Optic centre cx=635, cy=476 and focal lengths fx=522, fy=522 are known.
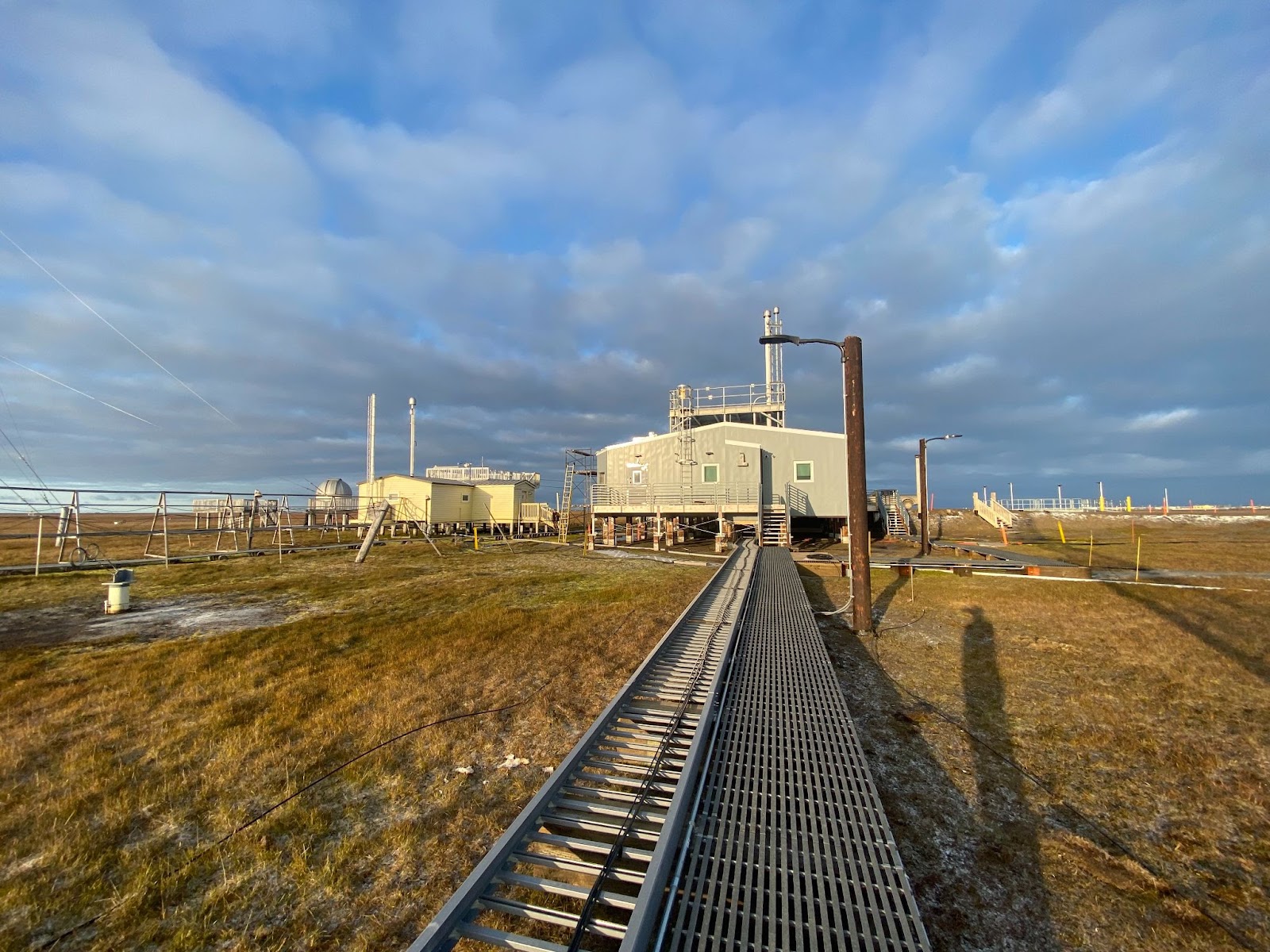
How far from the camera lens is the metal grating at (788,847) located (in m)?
2.62

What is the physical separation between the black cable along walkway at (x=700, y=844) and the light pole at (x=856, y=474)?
14.8ft

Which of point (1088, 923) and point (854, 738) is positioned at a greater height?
point (854, 738)

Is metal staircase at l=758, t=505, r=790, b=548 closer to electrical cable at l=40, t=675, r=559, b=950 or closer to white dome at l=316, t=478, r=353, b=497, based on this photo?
electrical cable at l=40, t=675, r=559, b=950

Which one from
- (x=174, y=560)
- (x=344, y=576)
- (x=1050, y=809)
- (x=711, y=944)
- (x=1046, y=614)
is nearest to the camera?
(x=711, y=944)

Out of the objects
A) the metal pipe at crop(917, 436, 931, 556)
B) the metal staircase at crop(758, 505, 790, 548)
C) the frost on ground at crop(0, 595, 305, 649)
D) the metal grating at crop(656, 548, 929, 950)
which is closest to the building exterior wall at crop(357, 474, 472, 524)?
the metal staircase at crop(758, 505, 790, 548)

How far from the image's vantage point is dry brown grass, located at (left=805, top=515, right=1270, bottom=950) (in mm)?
3240

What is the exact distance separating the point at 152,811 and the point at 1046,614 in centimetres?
1418

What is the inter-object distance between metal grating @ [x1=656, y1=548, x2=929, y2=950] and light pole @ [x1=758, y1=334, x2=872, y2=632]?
4.74 meters

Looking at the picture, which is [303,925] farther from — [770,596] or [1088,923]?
[770,596]

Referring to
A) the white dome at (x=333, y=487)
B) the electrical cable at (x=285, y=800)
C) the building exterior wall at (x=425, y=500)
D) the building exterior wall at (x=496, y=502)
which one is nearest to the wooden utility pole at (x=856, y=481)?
the electrical cable at (x=285, y=800)

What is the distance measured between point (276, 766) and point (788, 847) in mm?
4479

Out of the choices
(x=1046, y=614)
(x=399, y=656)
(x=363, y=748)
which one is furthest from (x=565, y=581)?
(x=1046, y=614)

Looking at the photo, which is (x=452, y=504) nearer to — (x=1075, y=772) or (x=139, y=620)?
(x=139, y=620)

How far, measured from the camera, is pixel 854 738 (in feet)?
15.7
